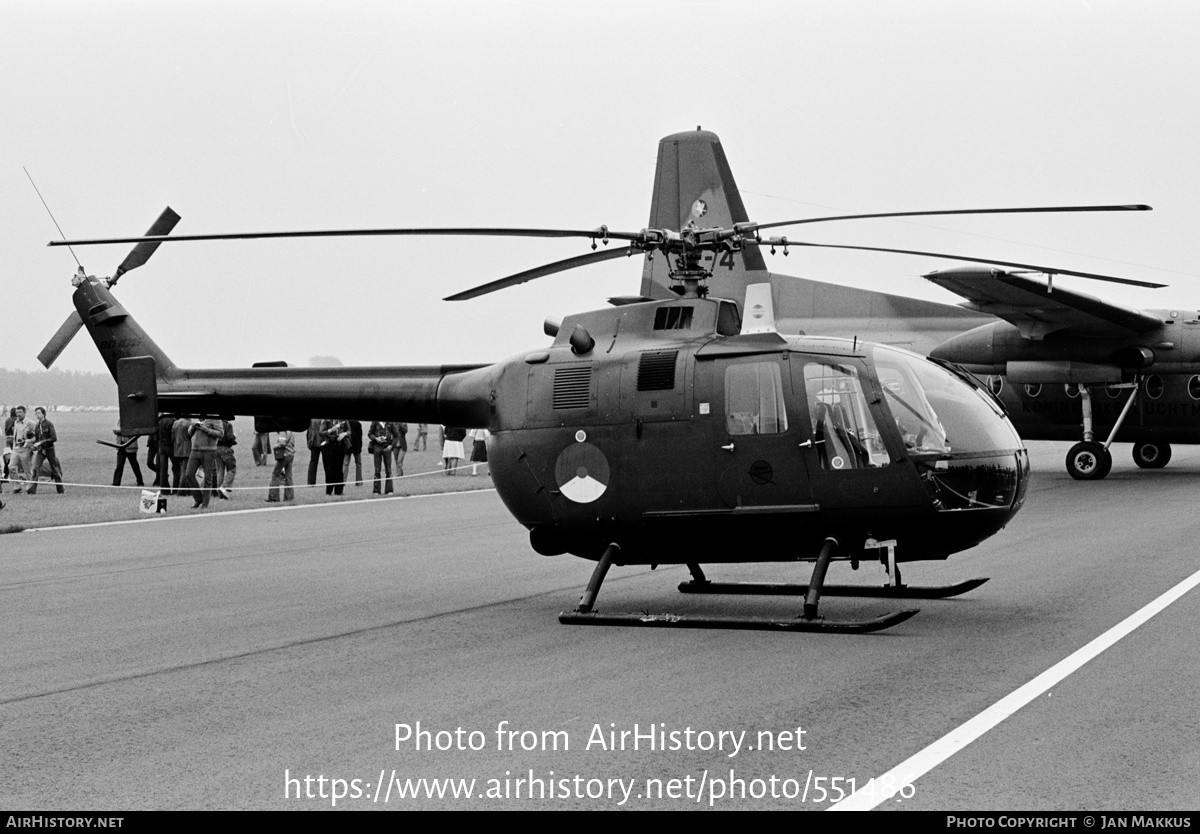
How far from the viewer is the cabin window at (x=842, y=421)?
9.75 metres

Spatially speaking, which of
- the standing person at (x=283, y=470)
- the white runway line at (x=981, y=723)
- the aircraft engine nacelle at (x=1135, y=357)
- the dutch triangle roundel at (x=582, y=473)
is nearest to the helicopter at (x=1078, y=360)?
the aircraft engine nacelle at (x=1135, y=357)

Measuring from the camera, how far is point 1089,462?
85.9 feet

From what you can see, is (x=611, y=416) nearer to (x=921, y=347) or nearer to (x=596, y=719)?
(x=596, y=719)

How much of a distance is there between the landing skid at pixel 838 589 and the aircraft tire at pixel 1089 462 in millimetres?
15998

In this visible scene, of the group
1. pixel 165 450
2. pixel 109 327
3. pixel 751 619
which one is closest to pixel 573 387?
pixel 751 619

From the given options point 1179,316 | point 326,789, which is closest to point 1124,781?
point 326,789

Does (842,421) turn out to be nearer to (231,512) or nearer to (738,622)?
(738,622)

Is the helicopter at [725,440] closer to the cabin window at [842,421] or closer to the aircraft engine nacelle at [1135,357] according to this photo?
the cabin window at [842,421]

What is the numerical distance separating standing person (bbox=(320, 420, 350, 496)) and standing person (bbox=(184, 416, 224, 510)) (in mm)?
2027

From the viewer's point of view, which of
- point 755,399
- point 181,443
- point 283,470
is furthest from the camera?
point 181,443

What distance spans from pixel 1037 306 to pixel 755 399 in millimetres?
→ 16380

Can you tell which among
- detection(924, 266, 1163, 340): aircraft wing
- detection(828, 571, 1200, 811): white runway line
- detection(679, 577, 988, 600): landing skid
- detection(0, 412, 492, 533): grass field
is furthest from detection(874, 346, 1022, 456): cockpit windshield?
detection(0, 412, 492, 533): grass field

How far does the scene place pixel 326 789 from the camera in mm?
5672
